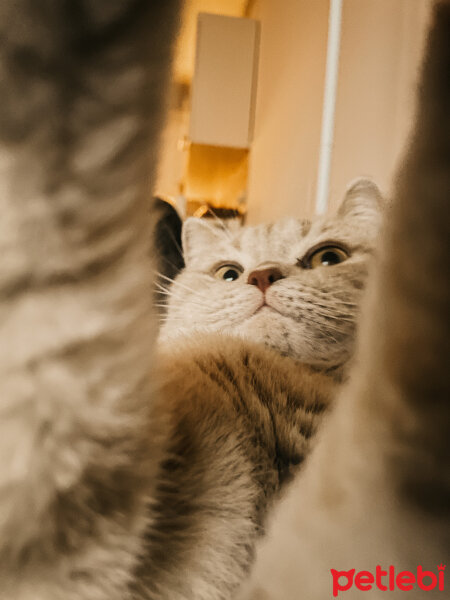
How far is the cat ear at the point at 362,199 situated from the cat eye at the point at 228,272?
264mm

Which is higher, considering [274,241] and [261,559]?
[274,241]

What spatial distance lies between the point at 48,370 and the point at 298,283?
24.8 inches

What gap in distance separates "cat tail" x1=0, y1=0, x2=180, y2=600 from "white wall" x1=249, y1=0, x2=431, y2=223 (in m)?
0.16

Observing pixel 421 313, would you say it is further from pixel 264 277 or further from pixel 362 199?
pixel 362 199

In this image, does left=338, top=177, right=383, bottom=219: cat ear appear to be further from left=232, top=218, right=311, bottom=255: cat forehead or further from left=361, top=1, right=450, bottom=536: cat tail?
left=361, top=1, right=450, bottom=536: cat tail

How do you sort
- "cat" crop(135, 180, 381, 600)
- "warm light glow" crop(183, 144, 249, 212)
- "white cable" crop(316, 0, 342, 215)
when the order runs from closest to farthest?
"cat" crop(135, 180, 381, 600)
"white cable" crop(316, 0, 342, 215)
"warm light glow" crop(183, 144, 249, 212)

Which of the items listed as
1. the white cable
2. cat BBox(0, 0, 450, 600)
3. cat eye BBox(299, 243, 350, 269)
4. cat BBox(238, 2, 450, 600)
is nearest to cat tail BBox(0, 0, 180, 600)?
cat BBox(0, 0, 450, 600)

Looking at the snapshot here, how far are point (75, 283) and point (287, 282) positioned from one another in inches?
24.5

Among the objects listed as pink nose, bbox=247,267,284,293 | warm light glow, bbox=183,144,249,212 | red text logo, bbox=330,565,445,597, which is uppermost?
warm light glow, bbox=183,144,249,212

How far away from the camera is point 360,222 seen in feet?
3.36

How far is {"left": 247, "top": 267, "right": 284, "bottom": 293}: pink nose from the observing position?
862 millimetres

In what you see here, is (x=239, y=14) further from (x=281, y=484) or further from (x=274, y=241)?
(x=281, y=484)

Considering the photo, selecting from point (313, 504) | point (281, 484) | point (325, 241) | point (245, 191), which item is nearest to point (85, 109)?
point (313, 504)

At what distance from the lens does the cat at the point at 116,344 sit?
0.21m
